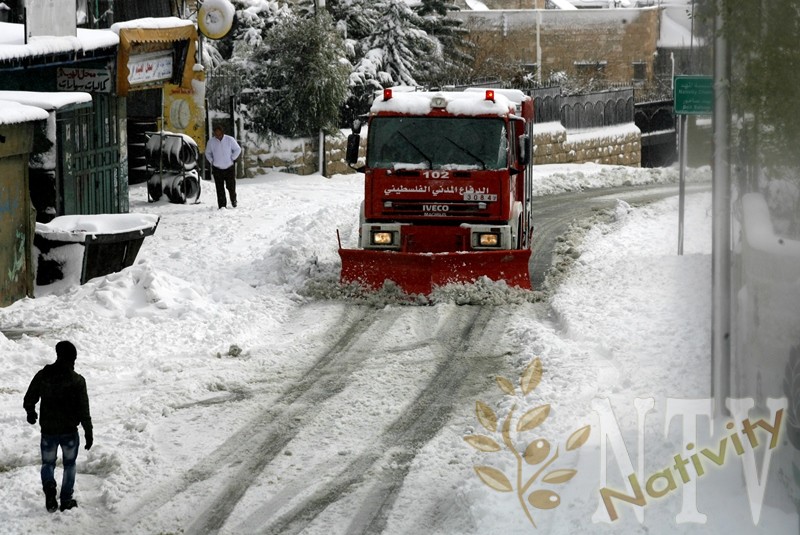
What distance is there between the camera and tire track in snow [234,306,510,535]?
904cm

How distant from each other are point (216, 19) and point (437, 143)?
11404mm

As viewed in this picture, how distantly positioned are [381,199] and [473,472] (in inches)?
295

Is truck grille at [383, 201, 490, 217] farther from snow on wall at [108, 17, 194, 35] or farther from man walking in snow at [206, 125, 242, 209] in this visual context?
man walking in snow at [206, 125, 242, 209]

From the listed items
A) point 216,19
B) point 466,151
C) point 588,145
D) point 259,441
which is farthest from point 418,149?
point 588,145

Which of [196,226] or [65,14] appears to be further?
[196,226]

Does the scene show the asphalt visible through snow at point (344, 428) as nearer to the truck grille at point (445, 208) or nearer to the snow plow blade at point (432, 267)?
the snow plow blade at point (432, 267)

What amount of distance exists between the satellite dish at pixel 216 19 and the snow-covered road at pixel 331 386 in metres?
7.63

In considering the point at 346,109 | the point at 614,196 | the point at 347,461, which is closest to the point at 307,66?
the point at 346,109

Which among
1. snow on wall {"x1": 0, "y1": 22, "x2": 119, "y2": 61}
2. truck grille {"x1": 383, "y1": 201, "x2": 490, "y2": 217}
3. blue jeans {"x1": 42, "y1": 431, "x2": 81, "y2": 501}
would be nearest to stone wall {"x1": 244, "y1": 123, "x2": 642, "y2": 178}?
snow on wall {"x1": 0, "y1": 22, "x2": 119, "y2": 61}

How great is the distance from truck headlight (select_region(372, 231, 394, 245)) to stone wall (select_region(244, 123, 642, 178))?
1475 centimetres

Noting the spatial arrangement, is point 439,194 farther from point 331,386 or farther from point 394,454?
point 394,454

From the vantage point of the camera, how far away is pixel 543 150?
3809cm

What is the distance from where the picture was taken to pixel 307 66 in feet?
103

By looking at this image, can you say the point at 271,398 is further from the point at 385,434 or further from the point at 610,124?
the point at 610,124
